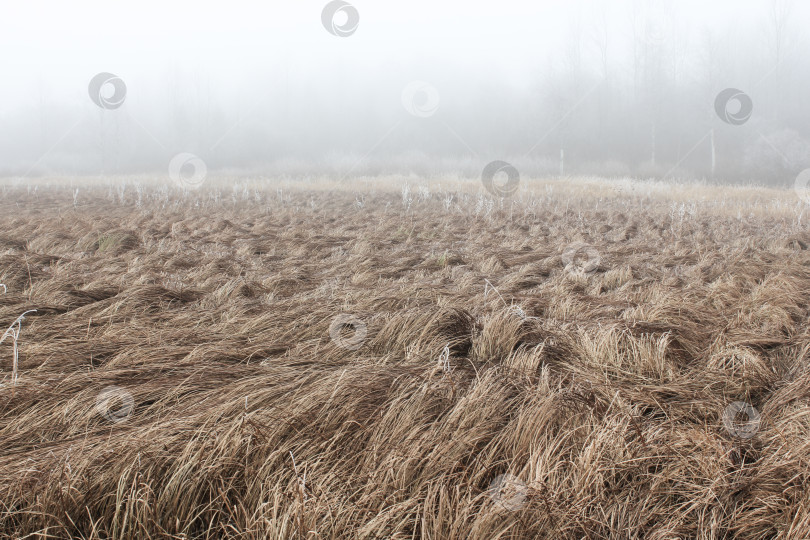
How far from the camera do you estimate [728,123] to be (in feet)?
124

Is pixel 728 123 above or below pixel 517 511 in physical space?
above

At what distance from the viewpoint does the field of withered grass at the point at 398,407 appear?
143 centimetres

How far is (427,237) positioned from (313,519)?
7438 millimetres

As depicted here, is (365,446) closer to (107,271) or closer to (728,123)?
(107,271)

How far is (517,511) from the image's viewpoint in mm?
1419

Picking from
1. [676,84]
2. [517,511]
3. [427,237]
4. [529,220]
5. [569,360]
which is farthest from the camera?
[676,84]

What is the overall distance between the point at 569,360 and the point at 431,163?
3293cm

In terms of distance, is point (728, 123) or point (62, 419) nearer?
point (62, 419)

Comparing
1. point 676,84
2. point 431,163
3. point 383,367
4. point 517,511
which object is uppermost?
point 676,84

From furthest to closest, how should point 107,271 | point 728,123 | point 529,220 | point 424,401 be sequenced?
point 728,123, point 529,220, point 107,271, point 424,401

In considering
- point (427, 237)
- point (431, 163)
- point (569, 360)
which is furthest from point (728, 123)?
point (569, 360)

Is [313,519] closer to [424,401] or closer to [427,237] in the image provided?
[424,401]

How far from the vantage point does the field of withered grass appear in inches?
56.2

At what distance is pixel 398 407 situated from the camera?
1987 mm
